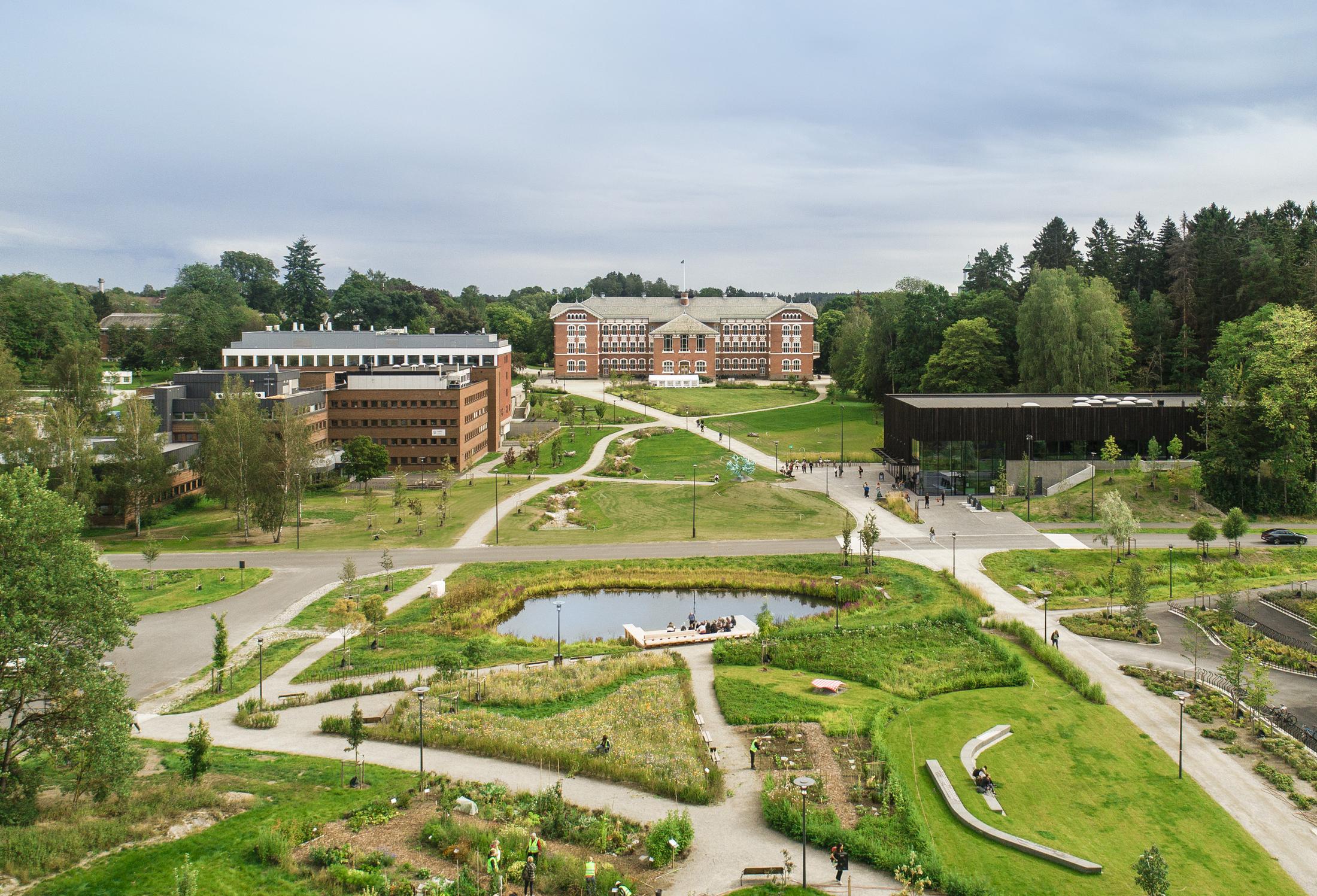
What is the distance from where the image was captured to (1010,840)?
76.0ft

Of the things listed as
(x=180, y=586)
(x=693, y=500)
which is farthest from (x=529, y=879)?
(x=693, y=500)

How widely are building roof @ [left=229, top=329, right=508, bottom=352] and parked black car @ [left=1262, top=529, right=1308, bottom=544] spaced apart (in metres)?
71.3

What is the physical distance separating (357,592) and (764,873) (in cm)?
2997

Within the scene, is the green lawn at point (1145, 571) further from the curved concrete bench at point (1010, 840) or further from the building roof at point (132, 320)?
the building roof at point (132, 320)

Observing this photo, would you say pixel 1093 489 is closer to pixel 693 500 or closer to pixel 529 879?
pixel 693 500

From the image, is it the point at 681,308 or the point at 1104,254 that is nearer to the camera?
the point at 1104,254

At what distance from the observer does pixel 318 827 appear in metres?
22.6

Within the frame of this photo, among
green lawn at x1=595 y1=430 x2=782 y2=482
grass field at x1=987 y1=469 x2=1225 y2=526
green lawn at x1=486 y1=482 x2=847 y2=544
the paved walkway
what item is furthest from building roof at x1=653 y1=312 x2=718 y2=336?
the paved walkway

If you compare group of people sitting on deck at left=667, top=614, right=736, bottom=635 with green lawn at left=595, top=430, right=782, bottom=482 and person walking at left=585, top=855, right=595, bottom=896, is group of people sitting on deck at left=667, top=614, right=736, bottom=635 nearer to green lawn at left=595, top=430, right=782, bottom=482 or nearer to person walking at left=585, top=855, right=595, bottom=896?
person walking at left=585, top=855, right=595, bottom=896

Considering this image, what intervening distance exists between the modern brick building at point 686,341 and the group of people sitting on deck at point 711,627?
105 meters

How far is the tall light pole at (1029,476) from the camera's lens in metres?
60.4

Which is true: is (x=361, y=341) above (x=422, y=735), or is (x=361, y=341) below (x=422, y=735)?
above

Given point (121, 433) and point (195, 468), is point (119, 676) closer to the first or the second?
point (121, 433)

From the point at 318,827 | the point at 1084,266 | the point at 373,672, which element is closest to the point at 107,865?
the point at 318,827
